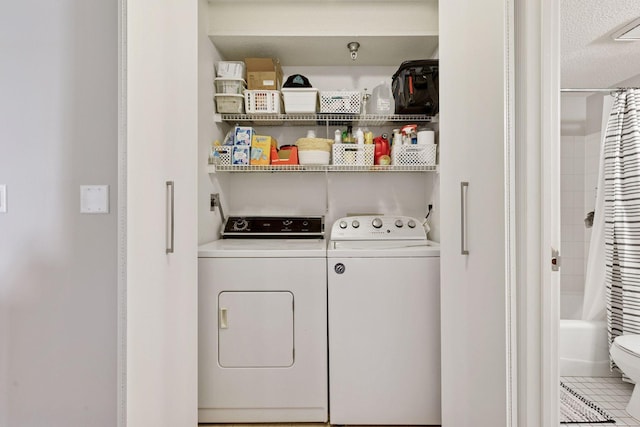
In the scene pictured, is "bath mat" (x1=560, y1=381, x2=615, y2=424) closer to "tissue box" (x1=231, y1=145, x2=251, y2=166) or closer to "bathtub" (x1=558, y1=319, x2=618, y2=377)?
"bathtub" (x1=558, y1=319, x2=618, y2=377)

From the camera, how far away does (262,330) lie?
1.95 m

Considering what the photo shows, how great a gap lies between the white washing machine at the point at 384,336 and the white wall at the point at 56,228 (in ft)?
3.25

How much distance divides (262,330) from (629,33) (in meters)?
2.64

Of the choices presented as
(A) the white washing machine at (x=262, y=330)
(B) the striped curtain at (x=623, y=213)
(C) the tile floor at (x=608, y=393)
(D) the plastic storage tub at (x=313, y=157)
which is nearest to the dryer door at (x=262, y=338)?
(A) the white washing machine at (x=262, y=330)

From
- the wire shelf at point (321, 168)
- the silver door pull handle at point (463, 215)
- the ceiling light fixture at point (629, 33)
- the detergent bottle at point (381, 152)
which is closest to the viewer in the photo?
the silver door pull handle at point (463, 215)

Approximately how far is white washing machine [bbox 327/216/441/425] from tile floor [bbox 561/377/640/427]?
788mm

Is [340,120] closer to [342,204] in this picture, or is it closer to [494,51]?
[342,204]

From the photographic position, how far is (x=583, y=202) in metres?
3.38

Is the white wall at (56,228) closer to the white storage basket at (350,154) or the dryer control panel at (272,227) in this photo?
the dryer control panel at (272,227)

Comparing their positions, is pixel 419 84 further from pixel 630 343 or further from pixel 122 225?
pixel 630 343

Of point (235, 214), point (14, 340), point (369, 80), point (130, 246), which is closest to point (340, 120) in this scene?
point (369, 80)

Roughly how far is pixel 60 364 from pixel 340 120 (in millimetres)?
1850

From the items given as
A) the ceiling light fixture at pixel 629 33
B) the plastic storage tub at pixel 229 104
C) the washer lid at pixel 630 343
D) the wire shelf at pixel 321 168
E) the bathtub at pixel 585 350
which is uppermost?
the ceiling light fixture at pixel 629 33

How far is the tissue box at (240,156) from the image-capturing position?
92.7 inches
